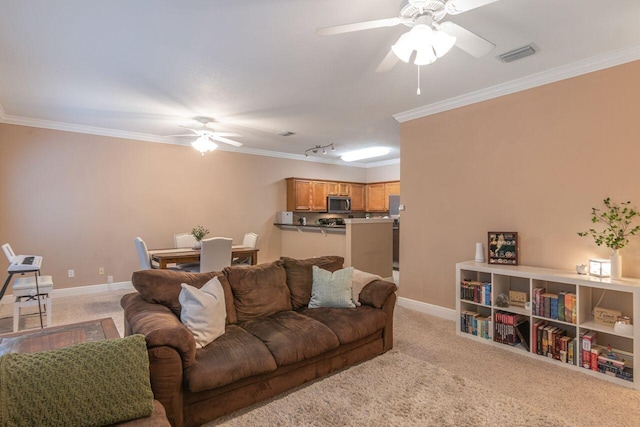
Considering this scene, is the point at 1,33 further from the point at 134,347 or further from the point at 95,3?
the point at 134,347

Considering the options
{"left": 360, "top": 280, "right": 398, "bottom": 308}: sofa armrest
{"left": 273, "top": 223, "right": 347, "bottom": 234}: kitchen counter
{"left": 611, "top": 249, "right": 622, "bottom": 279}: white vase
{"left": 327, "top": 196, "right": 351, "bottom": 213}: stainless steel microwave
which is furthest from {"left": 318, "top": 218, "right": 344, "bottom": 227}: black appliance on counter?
{"left": 611, "top": 249, "right": 622, "bottom": 279}: white vase

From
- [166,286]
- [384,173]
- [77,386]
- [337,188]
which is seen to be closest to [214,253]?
[166,286]

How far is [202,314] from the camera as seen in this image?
2309 mm

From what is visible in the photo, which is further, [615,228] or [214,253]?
[214,253]

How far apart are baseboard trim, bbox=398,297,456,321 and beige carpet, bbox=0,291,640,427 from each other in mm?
791

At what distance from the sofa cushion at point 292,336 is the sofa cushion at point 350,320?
0.27ft

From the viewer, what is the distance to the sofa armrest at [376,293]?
302 cm

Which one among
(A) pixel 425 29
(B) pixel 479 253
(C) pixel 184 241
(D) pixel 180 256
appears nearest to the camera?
(A) pixel 425 29

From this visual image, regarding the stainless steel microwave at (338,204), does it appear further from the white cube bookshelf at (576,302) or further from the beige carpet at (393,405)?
the beige carpet at (393,405)

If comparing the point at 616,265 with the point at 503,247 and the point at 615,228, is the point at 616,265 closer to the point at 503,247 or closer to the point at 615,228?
the point at 615,228

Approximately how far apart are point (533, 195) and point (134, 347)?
3.65 metres

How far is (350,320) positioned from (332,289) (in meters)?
0.41

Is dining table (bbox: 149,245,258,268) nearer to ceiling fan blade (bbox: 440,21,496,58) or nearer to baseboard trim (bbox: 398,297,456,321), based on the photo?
baseboard trim (bbox: 398,297,456,321)

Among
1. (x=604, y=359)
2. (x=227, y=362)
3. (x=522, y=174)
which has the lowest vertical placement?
(x=604, y=359)
